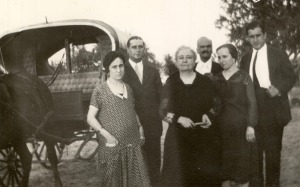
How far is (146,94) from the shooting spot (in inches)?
173

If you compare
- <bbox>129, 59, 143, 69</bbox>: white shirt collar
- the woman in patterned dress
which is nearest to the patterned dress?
the woman in patterned dress

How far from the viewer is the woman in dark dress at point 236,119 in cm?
384

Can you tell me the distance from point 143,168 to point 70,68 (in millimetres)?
3424

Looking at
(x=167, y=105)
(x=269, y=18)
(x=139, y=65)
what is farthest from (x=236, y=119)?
(x=269, y=18)

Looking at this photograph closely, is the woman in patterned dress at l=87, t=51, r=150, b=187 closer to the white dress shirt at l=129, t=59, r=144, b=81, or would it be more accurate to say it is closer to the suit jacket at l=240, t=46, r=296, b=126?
the white dress shirt at l=129, t=59, r=144, b=81

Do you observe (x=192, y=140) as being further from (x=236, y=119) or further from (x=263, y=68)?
(x=263, y=68)

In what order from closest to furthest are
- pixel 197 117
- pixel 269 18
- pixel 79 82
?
pixel 197 117
pixel 79 82
pixel 269 18

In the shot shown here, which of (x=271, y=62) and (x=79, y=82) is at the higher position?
(x=271, y=62)

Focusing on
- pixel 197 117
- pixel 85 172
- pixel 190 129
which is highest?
pixel 197 117

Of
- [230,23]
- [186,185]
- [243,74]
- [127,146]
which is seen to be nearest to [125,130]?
[127,146]

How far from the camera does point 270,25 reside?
12141mm

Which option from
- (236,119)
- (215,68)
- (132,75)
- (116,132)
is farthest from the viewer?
(215,68)

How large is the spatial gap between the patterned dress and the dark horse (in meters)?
1.61

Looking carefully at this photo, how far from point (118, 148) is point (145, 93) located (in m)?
1.05
